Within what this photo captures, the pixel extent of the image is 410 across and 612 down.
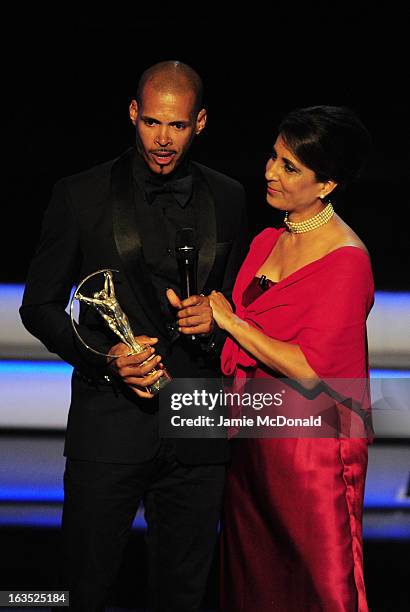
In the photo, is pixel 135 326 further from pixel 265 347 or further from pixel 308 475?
pixel 308 475

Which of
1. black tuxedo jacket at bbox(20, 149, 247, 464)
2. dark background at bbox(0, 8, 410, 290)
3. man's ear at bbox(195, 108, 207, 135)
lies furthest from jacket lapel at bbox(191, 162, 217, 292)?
dark background at bbox(0, 8, 410, 290)

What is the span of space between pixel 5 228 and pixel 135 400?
254 cm

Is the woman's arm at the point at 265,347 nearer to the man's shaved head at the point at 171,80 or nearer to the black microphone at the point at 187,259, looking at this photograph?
the black microphone at the point at 187,259

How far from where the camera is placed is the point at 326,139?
2.25 metres

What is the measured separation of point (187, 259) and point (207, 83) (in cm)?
234

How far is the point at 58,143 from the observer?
4.58 metres

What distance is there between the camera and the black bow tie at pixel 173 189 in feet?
7.30

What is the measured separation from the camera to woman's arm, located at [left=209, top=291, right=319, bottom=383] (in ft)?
7.34

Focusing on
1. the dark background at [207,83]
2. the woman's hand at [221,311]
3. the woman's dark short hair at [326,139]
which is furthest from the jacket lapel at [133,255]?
the dark background at [207,83]

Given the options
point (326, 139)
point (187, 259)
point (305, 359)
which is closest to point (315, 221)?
point (326, 139)

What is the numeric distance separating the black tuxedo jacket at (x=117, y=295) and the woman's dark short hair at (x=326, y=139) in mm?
226

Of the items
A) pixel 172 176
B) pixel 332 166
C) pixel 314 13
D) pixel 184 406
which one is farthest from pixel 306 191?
pixel 314 13

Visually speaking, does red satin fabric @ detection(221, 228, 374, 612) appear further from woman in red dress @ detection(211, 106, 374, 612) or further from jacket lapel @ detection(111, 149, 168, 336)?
jacket lapel @ detection(111, 149, 168, 336)

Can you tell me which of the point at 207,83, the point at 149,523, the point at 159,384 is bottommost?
the point at 149,523
